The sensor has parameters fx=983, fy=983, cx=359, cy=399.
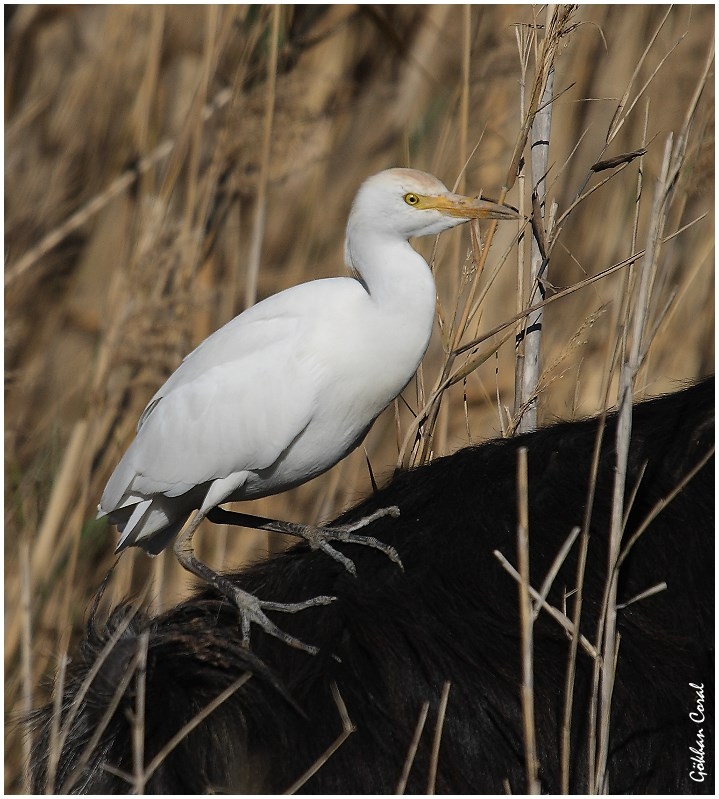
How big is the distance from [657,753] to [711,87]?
4.77 feet

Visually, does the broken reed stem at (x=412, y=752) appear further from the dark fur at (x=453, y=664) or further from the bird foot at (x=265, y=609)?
the bird foot at (x=265, y=609)

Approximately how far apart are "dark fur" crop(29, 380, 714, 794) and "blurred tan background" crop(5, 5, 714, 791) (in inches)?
25.1

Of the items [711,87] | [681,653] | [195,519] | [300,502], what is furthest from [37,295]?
[681,653]

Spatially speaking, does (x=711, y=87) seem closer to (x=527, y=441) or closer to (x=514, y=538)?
(x=527, y=441)

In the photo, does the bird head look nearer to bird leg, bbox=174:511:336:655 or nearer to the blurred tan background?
the blurred tan background

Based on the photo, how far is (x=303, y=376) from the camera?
1635 millimetres

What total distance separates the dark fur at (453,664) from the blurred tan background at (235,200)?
2.09 ft

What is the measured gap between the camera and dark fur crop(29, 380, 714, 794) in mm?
1209

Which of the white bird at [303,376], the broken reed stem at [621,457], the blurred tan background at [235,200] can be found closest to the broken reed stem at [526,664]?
the broken reed stem at [621,457]

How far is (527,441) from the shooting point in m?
1.50

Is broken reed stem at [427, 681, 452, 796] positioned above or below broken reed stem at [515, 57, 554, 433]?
below

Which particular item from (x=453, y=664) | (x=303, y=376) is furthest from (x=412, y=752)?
(x=303, y=376)

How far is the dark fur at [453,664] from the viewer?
3.97ft

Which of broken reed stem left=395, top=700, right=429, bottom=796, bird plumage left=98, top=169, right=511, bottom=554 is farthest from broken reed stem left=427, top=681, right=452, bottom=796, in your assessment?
bird plumage left=98, top=169, right=511, bottom=554
